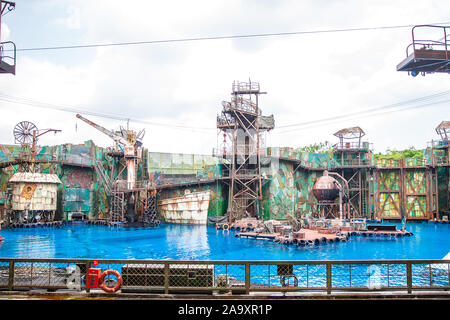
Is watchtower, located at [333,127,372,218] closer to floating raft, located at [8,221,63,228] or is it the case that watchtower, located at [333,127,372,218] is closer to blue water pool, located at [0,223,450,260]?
blue water pool, located at [0,223,450,260]

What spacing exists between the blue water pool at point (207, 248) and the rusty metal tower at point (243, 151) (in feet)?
37.7

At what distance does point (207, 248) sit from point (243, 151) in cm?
2290

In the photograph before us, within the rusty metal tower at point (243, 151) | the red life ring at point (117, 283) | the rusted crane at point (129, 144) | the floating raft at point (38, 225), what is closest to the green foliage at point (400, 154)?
the rusty metal tower at point (243, 151)

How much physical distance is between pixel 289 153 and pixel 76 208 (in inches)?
1426

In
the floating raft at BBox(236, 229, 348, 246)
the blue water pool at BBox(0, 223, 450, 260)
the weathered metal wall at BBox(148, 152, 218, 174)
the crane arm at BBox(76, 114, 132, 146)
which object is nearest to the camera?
the blue water pool at BBox(0, 223, 450, 260)

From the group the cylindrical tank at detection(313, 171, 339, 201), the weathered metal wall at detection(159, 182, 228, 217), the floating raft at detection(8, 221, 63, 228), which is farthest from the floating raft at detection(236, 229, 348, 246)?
the floating raft at detection(8, 221, 63, 228)

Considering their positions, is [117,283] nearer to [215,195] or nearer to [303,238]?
[303,238]

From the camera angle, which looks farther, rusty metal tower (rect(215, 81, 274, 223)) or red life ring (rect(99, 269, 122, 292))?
rusty metal tower (rect(215, 81, 274, 223))

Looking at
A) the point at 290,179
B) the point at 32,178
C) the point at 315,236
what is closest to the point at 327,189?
the point at 290,179

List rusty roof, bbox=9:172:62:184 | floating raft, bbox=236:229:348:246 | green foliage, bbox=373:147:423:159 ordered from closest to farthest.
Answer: floating raft, bbox=236:229:348:246 < rusty roof, bbox=9:172:62:184 < green foliage, bbox=373:147:423:159

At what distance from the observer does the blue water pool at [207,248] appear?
28.0 m

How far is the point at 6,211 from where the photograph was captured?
51906 mm

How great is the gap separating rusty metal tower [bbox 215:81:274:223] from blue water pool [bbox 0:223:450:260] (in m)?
11.5

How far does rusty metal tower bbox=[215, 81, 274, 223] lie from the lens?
168 ft
